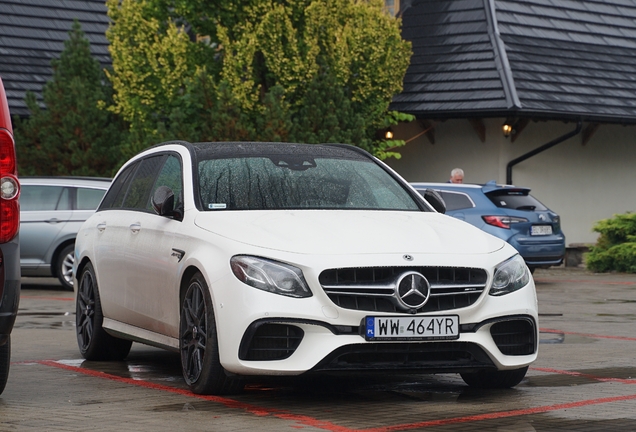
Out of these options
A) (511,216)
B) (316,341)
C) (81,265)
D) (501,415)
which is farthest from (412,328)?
(511,216)

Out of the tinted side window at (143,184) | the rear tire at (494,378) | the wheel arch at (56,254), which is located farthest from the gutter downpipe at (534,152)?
the rear tire at (494,378)

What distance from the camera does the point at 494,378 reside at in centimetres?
848

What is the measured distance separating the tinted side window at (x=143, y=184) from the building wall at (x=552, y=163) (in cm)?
1848

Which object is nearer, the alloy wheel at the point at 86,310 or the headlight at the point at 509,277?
the headlight at the point at 509,277

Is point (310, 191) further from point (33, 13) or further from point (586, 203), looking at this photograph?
point (33, 13)

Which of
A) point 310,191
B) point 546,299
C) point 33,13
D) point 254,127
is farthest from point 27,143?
point 310,191

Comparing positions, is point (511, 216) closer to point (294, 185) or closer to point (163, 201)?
point (294, 185)

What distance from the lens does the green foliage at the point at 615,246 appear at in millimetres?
23828

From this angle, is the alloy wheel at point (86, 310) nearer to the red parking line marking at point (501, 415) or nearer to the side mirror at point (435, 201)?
the side mirror at point (435, 201)

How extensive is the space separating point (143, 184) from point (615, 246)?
1556 cm

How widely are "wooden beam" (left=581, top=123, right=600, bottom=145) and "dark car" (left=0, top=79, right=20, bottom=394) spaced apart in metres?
22.7

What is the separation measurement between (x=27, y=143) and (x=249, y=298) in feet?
61.7

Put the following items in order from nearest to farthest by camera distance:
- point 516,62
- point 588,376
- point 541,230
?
point 588,376 → point 541,230 → point 516,62

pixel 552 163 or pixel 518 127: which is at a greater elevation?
pixel 518 127
